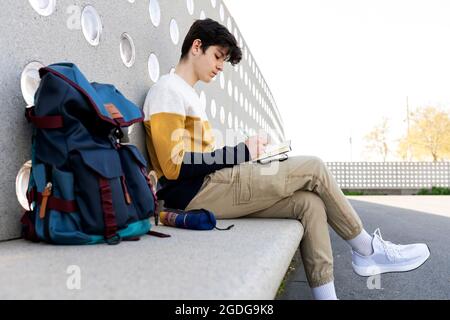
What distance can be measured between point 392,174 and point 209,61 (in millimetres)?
14577

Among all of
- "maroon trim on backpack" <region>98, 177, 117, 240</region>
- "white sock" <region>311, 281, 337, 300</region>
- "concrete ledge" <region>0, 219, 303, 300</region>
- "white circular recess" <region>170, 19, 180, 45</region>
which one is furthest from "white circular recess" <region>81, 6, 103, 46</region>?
"white sock" <region>311, 281, 337, 300</region>

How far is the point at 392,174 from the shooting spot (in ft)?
50.2

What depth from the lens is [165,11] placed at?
245 centimetres

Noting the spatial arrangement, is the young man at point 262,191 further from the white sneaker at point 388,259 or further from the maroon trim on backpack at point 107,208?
the maroon trim on backpack at point 107,208

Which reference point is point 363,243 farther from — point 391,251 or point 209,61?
point 209,61

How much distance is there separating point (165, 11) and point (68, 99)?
143 cm

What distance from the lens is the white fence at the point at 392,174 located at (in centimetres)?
1528

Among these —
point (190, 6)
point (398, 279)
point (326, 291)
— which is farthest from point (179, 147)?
point (190, 6)

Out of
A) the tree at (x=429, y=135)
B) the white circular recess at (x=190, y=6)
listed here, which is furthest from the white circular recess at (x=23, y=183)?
the tree at (x=429, y=135)

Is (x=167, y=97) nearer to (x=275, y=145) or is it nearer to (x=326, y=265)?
(x=275, y=145)

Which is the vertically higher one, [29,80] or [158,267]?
[29,80]
